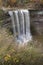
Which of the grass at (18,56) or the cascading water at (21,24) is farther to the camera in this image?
the cascading water at (21,24)

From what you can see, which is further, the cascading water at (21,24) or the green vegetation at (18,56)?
the cascading water at (21,24)

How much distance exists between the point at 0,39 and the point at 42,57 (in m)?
1.63

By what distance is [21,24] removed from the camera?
1072 centimetres

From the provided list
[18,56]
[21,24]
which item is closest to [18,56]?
[18,56]

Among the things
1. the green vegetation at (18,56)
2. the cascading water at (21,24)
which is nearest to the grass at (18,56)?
the green vegetation at (18,56)

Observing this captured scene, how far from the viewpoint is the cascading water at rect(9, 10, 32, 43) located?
10.4 metres

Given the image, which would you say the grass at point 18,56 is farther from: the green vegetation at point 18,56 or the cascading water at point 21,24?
the cascading water at point 21,24

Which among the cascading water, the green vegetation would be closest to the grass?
the green vegetation

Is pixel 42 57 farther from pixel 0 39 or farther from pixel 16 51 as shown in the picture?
pixel 0 39

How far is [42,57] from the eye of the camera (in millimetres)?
7184

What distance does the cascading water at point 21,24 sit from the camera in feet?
34.3

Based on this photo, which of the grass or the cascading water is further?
the cascading water

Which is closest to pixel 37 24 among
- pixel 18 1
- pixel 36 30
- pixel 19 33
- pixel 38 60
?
pixel 36 30

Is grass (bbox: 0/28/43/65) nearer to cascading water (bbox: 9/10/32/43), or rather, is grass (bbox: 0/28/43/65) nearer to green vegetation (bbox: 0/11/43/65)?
green vegetation (bbox: 0/11/43/65)
